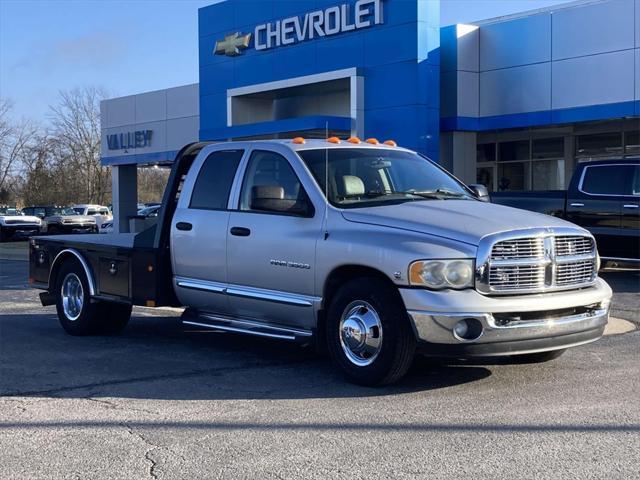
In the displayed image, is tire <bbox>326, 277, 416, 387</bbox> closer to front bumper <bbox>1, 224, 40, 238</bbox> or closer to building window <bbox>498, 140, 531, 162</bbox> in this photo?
building window <bbox>498, 140, 531, 162</bbox>

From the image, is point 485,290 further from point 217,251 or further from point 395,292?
point 217,251

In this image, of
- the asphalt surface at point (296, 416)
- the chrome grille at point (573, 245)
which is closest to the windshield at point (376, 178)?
the chrome grille at point (573, 245)

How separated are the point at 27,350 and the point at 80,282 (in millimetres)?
1130

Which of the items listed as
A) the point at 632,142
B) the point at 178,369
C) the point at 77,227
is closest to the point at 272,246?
the point at 178,369

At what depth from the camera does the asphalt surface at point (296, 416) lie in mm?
4805

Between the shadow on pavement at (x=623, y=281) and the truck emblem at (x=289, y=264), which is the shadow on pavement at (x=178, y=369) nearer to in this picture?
the truck emblem at (x=289, y=264)

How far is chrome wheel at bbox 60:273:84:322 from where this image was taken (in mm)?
9422

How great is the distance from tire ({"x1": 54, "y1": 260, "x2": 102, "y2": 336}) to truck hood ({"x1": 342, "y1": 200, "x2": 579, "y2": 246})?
12.2ft

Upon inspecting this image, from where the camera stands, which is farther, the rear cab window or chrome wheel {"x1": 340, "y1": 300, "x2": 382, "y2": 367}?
the rear cab window

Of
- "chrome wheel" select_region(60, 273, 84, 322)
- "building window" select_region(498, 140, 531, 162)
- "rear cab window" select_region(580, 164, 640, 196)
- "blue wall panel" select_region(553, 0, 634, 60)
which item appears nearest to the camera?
"chrome wheel" select_region(60, 273, 84, 322)

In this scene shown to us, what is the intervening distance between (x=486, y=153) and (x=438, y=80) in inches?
222

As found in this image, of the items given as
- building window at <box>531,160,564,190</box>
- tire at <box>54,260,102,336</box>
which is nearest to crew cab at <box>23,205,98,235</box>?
building window at <box>531,160,564,190</box>

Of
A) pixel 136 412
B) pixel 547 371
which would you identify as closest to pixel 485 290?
pixel 547 371

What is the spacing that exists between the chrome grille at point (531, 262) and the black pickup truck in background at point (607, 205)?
7334 mm
